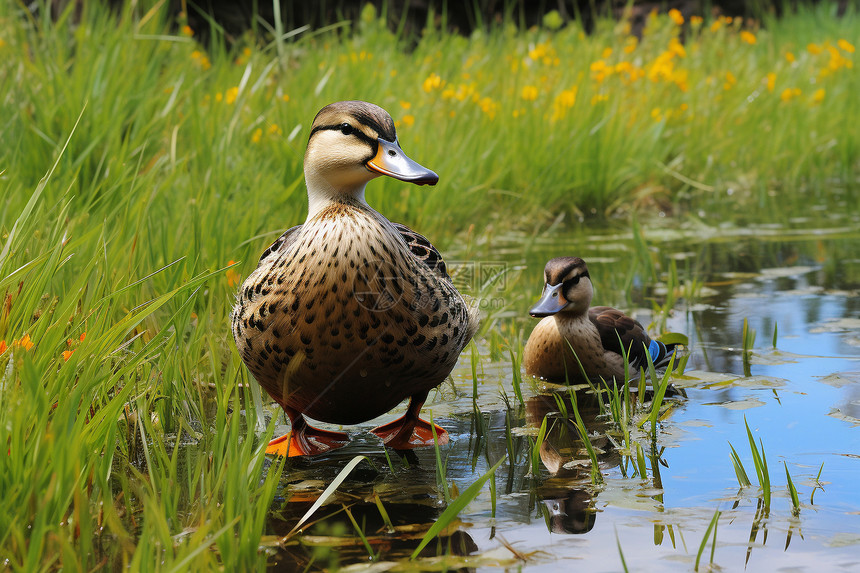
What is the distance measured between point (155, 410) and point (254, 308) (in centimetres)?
67

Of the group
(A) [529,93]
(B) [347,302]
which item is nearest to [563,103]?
(A) [529,93]

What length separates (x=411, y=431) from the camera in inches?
135

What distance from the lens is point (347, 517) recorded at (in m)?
2.82

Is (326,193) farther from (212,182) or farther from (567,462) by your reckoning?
(212,182)

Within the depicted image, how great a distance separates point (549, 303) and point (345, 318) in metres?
1.53

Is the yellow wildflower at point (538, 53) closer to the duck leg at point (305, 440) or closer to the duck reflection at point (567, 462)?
the duck reflection at point (567, 462)

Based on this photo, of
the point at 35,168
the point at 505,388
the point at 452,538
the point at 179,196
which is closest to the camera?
the point at 452,538

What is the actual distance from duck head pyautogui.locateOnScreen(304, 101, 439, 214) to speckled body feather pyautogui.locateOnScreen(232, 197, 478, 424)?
0.07 meters

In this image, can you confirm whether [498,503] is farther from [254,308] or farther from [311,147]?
[311,147]

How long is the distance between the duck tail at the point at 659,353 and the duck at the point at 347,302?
1364mm

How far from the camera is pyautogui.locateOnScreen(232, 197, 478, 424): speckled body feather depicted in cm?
292

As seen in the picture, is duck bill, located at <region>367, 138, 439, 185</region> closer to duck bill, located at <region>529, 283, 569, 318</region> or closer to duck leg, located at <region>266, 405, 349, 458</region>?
duck leg, located at <region>266, 405, 349, 458</region>

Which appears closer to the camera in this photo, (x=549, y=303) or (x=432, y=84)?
(x=549, y=303)

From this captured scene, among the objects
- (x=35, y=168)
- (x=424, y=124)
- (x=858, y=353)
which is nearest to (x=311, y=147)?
(x=35, y=168)
